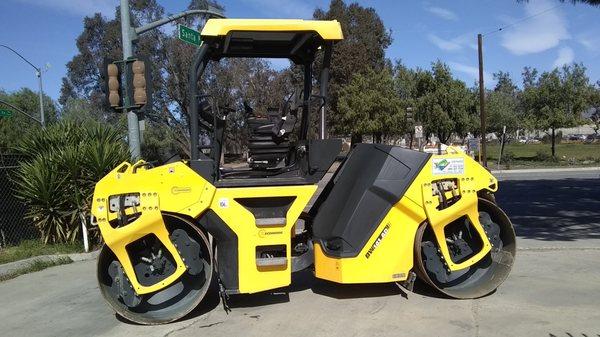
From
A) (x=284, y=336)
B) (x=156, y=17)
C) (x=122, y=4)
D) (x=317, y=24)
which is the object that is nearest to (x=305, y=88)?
(x=317, y=24)

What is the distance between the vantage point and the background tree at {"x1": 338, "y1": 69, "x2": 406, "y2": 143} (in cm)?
3978

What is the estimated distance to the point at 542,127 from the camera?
4050 cm

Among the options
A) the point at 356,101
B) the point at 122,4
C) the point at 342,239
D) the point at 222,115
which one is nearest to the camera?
the point at 342,239

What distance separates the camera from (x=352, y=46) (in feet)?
144

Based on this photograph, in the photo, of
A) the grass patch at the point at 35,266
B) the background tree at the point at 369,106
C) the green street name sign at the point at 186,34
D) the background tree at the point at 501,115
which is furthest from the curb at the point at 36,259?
the background tree at the point at 501,115

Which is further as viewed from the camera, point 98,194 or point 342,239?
point 342,239

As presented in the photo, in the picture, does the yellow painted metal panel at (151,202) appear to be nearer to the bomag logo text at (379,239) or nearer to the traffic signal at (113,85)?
the bomag logo text at (379,239)

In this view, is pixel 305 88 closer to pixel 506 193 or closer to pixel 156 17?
pixel 506 193

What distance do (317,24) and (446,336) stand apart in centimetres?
332

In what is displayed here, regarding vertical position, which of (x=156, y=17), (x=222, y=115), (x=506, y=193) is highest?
(x=156, y=17)

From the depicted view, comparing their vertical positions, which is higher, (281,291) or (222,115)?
(222,115)

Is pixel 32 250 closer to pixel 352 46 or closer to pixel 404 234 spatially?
pixel 404 234

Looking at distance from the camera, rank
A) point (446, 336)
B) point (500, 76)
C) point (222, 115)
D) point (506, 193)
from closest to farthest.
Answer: point (446, 336) → point (222, 115) → point (506, 193) → point (500, 76)

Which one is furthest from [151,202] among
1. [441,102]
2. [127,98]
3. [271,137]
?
[441,102]
